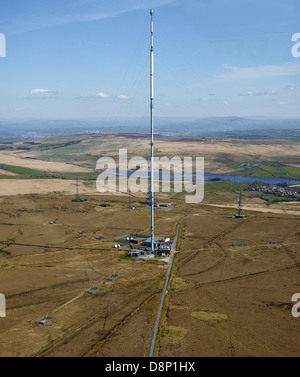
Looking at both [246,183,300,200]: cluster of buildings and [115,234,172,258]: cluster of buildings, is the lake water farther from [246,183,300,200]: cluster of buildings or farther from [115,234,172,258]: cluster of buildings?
[115,234,172,258]: cluster of buildings

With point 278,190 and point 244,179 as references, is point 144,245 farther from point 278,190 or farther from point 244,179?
point 244,179

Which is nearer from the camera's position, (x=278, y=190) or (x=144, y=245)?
(x=144, y=245)

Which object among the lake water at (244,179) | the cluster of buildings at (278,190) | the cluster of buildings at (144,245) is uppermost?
the lake water at (244,179)

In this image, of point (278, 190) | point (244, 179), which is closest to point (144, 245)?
point (278, 190)

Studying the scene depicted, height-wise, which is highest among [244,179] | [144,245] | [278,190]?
[244,179]

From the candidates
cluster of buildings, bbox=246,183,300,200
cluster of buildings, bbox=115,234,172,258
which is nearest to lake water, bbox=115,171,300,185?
cluster of buildings, bbox=246,183,300,200

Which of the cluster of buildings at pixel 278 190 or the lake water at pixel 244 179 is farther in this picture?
the lake water at pixel 244 179

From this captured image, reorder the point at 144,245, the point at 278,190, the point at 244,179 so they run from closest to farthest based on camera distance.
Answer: the point at 144,245, the point at 278,190, the point at 244,179

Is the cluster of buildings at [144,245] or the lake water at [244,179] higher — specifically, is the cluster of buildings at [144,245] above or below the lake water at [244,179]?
below

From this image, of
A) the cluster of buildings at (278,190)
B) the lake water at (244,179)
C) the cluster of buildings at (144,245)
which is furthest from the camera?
the lake water at (244,179)

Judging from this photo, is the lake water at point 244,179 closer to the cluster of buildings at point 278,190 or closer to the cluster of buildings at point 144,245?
the cluster of buildings at point 278,190

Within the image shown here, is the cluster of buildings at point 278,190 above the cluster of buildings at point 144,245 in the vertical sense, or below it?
above

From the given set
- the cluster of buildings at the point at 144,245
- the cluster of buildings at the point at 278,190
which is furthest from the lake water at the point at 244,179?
the cluster of buildings at the point at 144,245

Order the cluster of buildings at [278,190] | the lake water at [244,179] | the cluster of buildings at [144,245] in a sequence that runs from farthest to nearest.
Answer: the lake water at [244,179] → the cluster of buildings at [278,190] → the cluster of buildings at [144,245]
